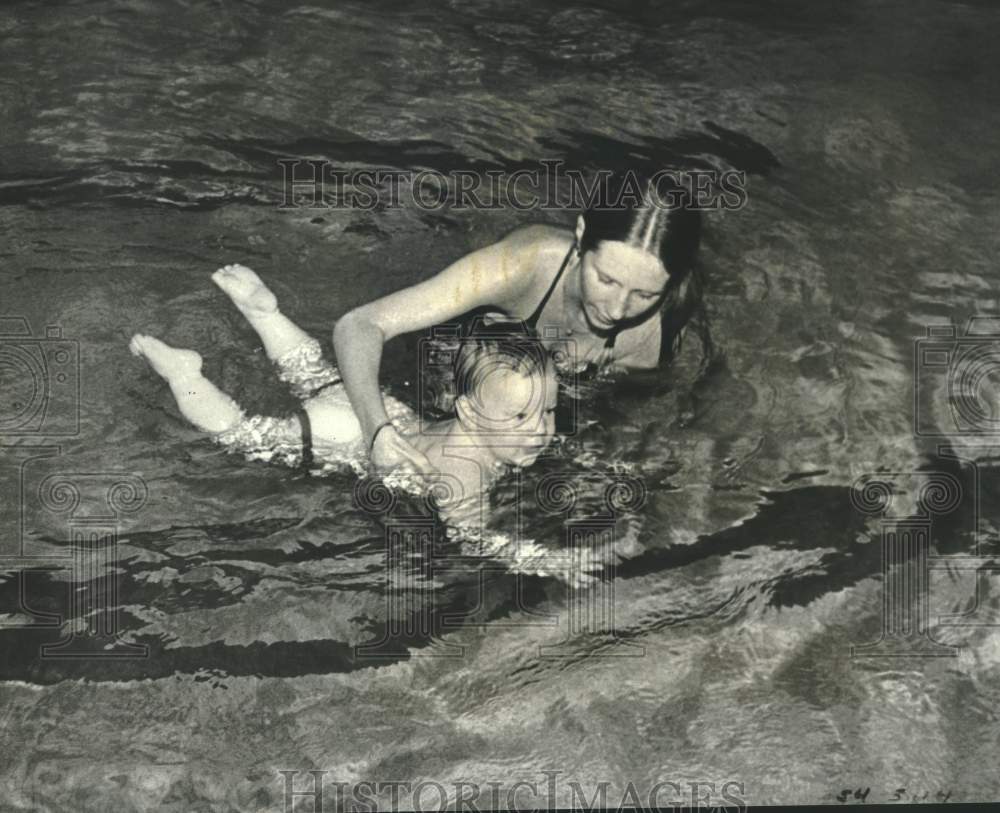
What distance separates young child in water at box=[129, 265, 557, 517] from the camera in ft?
7.70

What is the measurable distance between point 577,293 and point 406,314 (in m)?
0.36

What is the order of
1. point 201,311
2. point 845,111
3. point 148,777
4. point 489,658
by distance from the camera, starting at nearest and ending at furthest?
point 148,777
point 489,658
point 201,311
point 845,111

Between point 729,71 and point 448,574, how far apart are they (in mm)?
1694

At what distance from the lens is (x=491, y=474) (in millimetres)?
2506

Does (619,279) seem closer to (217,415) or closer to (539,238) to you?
(539,238)

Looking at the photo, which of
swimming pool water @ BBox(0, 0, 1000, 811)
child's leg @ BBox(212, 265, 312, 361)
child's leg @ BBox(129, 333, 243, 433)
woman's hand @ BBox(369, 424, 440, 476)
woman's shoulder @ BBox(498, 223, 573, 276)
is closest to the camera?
swimming pool water @ BBox(0, 0, 1000, 811)

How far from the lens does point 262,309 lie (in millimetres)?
2797

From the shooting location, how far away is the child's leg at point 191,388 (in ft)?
8.76

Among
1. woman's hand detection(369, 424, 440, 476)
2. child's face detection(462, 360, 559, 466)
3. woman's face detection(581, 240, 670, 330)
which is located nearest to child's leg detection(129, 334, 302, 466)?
woman's hand detection(369, 424, 440, 476)

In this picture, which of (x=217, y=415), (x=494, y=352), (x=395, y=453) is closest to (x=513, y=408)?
(x=494, y=352)

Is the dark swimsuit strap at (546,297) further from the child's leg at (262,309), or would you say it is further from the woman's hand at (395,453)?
the child's leg at (262,309)

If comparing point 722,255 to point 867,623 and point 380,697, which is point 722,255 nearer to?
point 867,623

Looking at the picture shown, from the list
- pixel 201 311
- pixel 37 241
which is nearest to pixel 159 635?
pixel 201 311

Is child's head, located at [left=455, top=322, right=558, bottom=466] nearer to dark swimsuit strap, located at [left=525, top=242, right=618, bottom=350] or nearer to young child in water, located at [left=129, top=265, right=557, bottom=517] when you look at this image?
young child in water, located at [left=129, top=265, right=557, bottom=517]
